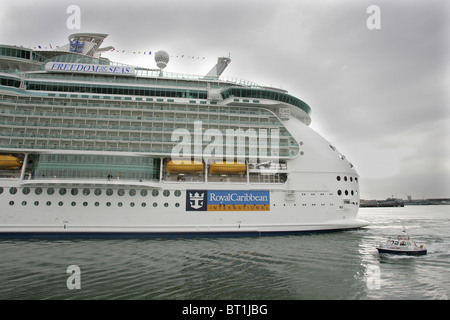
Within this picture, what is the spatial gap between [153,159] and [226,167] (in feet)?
21.4

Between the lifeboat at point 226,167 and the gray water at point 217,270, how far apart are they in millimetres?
5952

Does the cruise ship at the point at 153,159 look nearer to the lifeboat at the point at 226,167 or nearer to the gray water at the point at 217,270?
the lifeboat at the point at 226,167

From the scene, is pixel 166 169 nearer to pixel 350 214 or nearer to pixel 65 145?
pixel 65 145

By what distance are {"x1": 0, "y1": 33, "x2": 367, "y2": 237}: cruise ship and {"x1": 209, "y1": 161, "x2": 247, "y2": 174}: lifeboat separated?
0.09m

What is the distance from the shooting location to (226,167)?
22.5 m

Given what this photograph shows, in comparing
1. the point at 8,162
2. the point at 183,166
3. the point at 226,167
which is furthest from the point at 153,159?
the point at 8,162

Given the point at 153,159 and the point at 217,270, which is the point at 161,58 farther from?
the point at 217,270

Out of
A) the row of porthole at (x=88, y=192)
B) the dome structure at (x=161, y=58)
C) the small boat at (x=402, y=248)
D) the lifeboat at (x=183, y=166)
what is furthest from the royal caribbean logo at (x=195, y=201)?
the dome structure at (x=161, y=58)

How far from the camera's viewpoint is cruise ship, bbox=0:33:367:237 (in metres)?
20.7

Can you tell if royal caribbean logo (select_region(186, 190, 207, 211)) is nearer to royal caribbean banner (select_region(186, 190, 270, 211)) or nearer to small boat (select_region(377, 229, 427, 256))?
royal caribbean banner (select_region(186, 190, 270, 211))

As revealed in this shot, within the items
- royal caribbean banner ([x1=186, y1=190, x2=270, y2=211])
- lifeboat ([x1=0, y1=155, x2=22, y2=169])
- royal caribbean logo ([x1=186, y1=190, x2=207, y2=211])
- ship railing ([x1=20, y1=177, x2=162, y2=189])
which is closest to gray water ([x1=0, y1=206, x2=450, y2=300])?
royal caribbean logo ([x1=186, y1=190, x2=207, y2=211])

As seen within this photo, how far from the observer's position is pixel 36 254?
1553 cm

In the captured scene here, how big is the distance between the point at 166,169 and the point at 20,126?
12.8 metres
